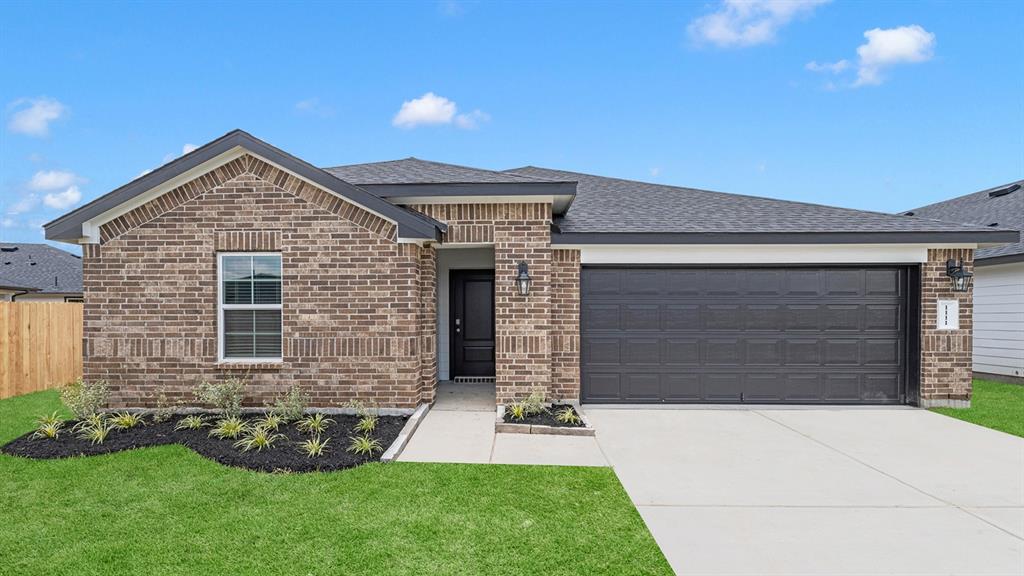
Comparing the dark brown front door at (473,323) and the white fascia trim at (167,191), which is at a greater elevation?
the white fascia trim at (167,191)

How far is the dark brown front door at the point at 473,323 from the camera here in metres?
9.88

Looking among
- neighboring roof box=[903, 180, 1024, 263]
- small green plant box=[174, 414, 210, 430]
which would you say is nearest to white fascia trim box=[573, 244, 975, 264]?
neighboring roof box=[903, 180, 1024, 263]

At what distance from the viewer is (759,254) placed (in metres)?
A: 7.96

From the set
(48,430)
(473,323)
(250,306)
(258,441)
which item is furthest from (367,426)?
(473,323)

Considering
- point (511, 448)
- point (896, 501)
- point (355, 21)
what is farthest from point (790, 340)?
point (355, 21)

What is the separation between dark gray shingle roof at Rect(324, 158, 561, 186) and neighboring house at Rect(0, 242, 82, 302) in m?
15.6

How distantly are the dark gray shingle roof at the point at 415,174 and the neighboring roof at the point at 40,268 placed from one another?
16.5 meters

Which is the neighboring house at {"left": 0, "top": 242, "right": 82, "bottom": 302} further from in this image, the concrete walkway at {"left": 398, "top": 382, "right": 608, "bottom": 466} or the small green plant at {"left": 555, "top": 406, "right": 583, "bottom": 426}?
the small green plant at {"left": 555, "top": 406, "right": 583, "bottom": 426}

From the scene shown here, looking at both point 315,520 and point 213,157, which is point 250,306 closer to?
point 213,157

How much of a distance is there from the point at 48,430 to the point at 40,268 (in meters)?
21.2

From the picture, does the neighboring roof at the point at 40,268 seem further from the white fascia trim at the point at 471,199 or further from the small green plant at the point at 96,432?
the white fascia trim at the point at 471,199

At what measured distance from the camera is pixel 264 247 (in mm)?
6891

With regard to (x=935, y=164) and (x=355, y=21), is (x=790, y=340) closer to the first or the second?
(x=355, y=21)

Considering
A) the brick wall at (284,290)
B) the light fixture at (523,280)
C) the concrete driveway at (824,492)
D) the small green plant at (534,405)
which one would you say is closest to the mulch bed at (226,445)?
the brick wall at (284,290)
